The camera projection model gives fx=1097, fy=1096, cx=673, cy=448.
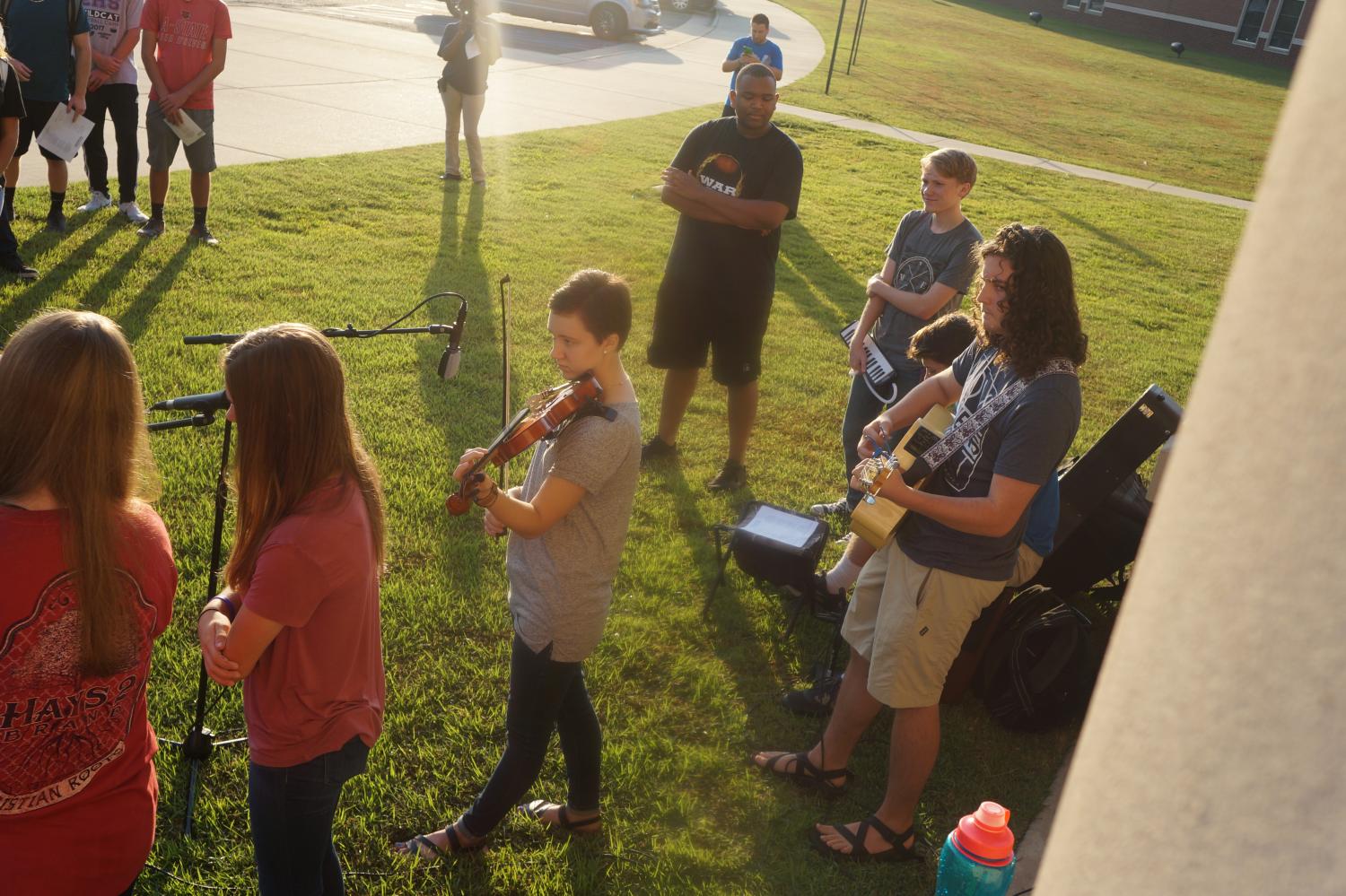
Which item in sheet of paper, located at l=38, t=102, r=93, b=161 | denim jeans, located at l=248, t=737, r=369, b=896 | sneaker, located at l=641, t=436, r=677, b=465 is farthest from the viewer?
sheet of paper, located at l=38, t=102, r=93, b=161

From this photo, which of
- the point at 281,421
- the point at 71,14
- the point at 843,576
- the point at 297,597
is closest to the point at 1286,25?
the point at 71,14

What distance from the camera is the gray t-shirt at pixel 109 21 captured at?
28.6 ft

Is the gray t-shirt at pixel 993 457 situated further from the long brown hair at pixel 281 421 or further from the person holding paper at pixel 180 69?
the person holding paper at pixel 180 69

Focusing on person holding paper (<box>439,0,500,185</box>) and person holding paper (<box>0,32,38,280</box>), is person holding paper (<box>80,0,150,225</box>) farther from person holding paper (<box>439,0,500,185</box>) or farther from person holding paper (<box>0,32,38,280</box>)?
person holding paper (<box>439,0,500,185</box>)

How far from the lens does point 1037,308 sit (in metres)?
3.36

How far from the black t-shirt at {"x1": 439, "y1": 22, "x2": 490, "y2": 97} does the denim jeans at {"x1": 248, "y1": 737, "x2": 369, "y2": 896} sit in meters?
10.0

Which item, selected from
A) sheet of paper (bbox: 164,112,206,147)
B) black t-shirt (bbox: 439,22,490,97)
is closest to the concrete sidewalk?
sheet of paper (bbox: 164,112,206,147)

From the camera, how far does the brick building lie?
49.5m

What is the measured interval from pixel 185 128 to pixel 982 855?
8.13 metres

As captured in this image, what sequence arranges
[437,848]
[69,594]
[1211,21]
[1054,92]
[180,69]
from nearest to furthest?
[69,594] < [437,848] < [180,69] < [1054,92] < [1211,21]

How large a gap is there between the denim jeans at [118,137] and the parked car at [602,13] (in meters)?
19.6

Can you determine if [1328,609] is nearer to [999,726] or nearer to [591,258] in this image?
[999,726]

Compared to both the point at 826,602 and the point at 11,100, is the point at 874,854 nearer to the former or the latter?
the point at 826,602

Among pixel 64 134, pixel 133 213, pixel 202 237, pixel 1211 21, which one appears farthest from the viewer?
pixel 1211 21
